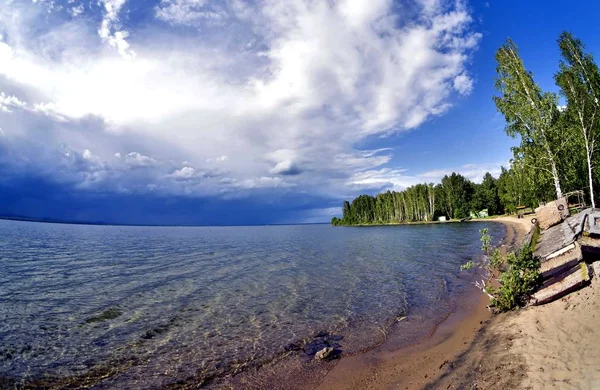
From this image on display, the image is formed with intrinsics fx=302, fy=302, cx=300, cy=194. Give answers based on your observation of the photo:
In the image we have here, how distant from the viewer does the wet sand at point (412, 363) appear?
1104 centimetres

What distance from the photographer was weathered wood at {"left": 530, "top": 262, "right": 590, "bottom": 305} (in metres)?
13.7

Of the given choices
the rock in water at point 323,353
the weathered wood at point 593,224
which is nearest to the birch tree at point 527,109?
the weathered wood at point 593,224

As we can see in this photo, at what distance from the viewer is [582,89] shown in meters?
35.7

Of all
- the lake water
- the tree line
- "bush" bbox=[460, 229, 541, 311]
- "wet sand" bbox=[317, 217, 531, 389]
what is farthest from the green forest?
the tree line

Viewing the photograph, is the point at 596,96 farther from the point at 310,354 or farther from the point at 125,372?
the point at 125,372

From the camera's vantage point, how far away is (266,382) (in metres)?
12.0

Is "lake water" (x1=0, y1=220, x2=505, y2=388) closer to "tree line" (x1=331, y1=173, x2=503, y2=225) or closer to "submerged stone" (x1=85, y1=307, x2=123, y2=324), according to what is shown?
"submerged stone" (x1=85, y1=307, x2=123, y2=324)

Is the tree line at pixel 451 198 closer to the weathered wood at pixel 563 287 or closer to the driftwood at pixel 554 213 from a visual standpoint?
the driftwood at pixel 554 213

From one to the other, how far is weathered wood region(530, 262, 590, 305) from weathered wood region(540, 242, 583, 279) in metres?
2.20

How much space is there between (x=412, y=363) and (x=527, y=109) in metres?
38.9

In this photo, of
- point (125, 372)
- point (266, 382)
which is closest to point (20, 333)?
point (125, 372)

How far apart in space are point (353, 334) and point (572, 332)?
926 centimetres

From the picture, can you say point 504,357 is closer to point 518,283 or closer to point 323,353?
point 518,283

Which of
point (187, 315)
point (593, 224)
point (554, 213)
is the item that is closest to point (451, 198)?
point (554, 213)
